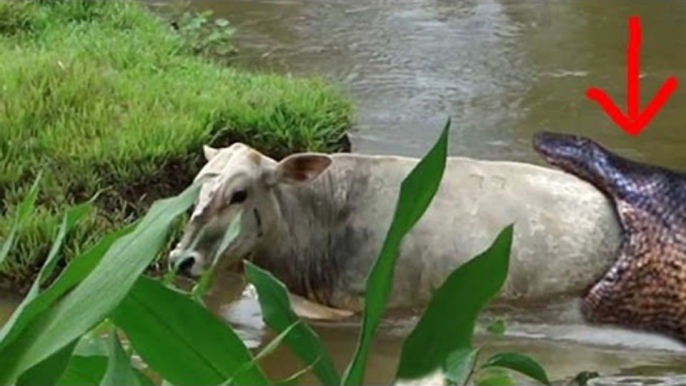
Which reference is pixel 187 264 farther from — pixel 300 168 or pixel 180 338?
pixel 180 338

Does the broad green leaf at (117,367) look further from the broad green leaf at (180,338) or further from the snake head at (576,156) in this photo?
the snake head at (576,156)

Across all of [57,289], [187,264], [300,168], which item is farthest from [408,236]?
[57,289]

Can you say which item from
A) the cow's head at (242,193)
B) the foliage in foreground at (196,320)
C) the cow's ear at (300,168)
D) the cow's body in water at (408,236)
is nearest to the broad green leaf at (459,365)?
the foliage in foreground at (196,320)

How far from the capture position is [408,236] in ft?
16.8

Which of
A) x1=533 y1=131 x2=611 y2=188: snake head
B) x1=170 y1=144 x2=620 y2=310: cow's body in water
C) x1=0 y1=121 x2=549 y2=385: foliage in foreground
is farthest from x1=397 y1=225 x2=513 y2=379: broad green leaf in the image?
x1=533 y1=131 x2=611 y2=188: snake head

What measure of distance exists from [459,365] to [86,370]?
0.33m

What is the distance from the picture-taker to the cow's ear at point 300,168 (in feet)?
16.1

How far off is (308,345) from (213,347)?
9 centimetres

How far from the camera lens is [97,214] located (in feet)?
18.6

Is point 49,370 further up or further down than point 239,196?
further up

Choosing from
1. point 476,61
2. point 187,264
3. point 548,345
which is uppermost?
point 187,264

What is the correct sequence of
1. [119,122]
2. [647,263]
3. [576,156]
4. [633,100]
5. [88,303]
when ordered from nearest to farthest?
[88,303]
[647,263]
[576,156]
[119,122]
[633,100]

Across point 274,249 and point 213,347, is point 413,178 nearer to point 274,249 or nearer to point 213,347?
point 213,347

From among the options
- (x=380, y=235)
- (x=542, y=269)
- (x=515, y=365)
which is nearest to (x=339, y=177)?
(x=380, y=235)
